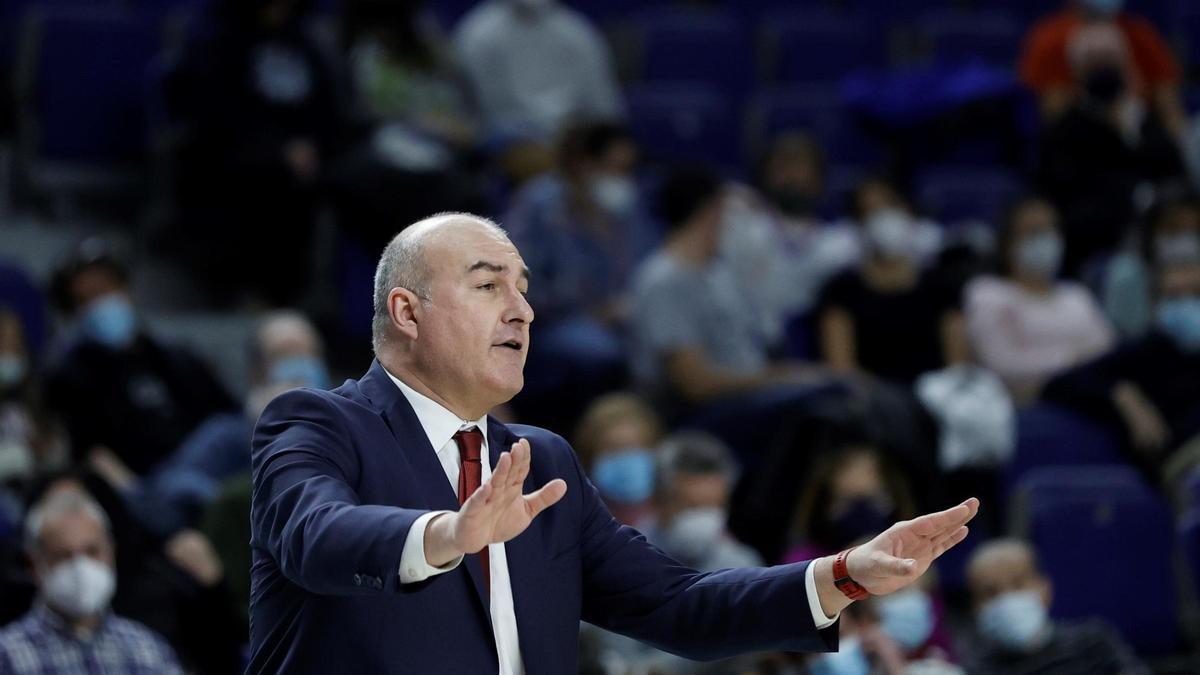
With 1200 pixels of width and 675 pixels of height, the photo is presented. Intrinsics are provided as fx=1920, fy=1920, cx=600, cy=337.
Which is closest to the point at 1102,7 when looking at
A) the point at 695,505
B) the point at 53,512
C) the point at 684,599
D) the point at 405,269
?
the point at 695,505

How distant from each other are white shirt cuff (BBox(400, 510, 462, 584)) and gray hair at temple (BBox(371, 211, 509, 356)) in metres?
0.44

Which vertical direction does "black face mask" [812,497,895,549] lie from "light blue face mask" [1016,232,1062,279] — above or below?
below

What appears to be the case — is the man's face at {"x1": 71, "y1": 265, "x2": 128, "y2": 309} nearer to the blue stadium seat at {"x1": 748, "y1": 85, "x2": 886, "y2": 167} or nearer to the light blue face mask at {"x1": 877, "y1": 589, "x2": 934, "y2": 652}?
the light blue face mask at {"x1": 877, "y1": 589, "x2": 934, "y2": 652}

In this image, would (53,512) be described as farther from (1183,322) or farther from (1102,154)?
(1102,154)

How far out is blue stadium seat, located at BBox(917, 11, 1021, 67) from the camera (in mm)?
8695

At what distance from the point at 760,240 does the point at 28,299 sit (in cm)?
260

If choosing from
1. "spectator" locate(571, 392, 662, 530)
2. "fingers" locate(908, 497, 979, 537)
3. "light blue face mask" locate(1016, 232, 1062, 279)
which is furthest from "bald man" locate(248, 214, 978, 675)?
"light blue face mask" locate(1016, 232, 1062, 279)

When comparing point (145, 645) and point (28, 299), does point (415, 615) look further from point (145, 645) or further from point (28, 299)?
point (28, 299)

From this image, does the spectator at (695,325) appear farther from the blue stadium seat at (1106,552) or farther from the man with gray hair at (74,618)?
the man with gray hair at (74,618)

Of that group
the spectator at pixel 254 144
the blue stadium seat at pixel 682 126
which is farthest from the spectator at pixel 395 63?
the blue stadium seat at pixel 682 126

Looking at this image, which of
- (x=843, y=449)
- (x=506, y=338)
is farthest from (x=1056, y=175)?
(x=506, y=338)

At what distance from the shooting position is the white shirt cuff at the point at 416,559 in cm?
207

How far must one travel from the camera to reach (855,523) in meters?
4.99

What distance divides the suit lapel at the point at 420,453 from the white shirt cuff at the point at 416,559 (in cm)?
27
